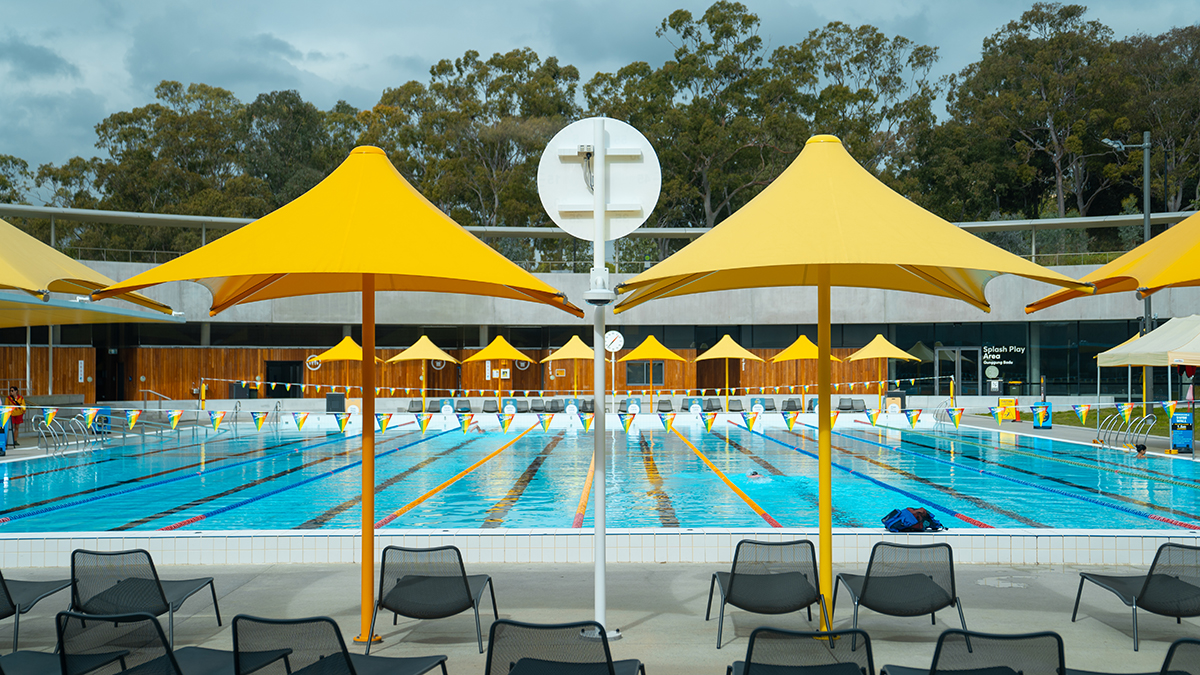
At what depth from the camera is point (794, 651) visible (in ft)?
11.9

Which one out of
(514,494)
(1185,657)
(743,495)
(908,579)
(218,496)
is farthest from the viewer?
(514,494)

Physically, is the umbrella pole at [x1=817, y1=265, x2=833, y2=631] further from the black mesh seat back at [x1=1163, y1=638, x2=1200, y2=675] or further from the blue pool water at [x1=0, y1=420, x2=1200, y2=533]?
the blue pool water at [x1=0, y1=420, x2=1200, y2=533]

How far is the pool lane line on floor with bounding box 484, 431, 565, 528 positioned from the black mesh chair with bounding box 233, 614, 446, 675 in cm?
689

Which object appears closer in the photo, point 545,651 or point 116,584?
point 545,651

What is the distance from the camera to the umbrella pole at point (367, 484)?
5.11 metres

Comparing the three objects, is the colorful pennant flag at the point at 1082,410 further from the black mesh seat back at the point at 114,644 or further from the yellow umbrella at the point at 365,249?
the black mesh seat back at the point at 114,644

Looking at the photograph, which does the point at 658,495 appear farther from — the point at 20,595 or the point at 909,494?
the point at 20,595

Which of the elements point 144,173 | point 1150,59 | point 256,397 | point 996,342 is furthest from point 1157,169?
point 144,173

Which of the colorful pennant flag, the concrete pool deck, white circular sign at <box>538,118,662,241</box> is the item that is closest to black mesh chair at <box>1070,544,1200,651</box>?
the concrete pool deck

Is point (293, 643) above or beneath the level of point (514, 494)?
above

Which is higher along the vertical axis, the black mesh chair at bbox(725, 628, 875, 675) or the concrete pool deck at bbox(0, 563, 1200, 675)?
the black mesh chair at bbox(725, 628, 875, 675)

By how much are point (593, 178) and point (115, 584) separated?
11.9 feet

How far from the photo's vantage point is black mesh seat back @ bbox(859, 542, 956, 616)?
5.05m

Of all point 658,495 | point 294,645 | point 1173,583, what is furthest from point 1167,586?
point 658,495
